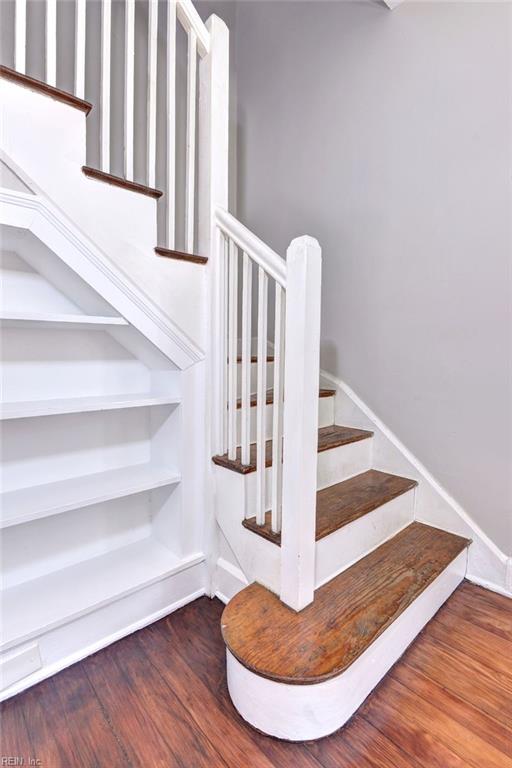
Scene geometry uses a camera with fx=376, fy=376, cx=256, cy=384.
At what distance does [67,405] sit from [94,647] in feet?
2.63

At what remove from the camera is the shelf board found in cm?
115

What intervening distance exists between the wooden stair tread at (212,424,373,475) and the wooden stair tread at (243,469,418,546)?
181 mm

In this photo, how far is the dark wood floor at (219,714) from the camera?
35.8 inches

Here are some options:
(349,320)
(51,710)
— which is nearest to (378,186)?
(349,320)

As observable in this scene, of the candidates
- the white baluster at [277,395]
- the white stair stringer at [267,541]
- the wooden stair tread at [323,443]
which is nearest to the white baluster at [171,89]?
the white baluster at [277,395]

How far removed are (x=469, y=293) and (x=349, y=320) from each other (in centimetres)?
57

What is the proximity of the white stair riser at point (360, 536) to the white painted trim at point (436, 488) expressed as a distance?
11 cm

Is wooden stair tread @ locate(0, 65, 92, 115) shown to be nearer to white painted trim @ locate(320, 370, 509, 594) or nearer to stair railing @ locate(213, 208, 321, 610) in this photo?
stair railing @ locate(213, 208, 321, 610)

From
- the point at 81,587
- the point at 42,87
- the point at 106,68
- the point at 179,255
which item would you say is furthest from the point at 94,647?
the point at 106,68

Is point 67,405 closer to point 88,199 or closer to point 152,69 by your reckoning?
point 88,199

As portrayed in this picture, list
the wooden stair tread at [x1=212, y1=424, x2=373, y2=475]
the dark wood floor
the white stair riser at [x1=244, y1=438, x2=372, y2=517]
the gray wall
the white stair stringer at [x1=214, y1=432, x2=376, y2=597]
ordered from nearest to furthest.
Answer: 1. the dark wood floor
2. the white stair stringer at [x1=214, y1=432, x2=376, y2=597]
3. the wooden stair tread at [x1=212, y1=424, x2=373, y2=475]
4. the gray wall
5. the white stair riser at [x1=244, y1=438, x2=372, y2=517]

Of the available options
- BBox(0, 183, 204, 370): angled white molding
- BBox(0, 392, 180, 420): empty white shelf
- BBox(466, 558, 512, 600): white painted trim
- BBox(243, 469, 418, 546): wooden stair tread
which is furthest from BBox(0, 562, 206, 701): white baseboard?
BBox(466, 558, 512, 600): white painted trim

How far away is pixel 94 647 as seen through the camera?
124 cm

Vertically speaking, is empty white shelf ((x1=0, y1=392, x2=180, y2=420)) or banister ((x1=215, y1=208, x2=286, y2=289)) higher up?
banister ((x1=215, y1=208, x2=286, y2=289))
